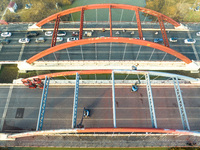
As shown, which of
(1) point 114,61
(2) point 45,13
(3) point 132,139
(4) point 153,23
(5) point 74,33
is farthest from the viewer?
(2) point 45,13

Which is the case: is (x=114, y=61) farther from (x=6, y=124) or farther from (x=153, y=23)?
(x=6, y=124)

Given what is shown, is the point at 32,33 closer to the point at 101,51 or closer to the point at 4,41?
the point at 4,41

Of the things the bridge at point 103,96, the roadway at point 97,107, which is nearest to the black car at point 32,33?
the bridge at point 103,96

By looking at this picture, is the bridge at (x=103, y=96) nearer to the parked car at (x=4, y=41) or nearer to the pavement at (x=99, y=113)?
the pavement at (x=99, y=113)

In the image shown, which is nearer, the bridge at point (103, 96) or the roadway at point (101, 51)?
the bridge at point (103, 96)

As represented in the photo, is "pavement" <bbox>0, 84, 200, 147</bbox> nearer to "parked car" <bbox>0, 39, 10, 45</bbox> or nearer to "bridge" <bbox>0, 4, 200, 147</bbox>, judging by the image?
"bridge" <bbox>0, 4, 200, 147</bbox>

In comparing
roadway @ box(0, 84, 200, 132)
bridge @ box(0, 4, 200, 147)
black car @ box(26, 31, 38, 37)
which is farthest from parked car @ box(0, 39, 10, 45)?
roadway @ box(0, 84, 200, 132)

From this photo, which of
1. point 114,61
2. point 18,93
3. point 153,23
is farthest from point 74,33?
point 153,23

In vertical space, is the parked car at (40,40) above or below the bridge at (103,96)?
above

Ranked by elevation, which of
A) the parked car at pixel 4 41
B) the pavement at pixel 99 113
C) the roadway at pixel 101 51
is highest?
the parked car at pixel 4 41
